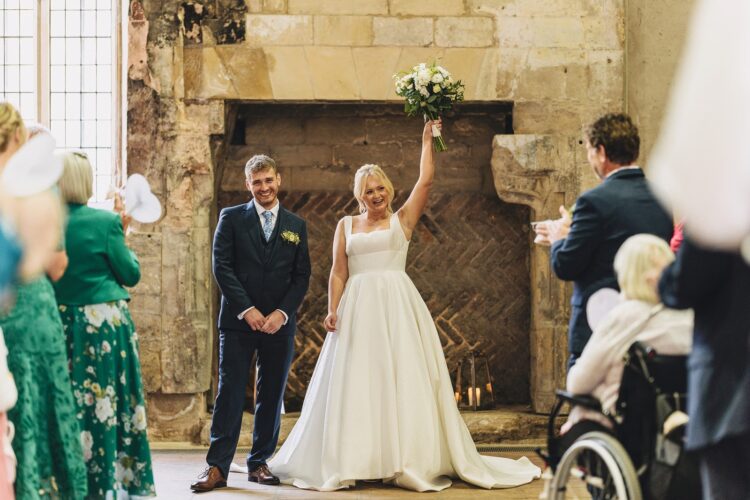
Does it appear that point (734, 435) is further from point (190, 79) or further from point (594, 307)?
point (190, 79)

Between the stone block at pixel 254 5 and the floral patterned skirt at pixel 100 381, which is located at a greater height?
the stone block at pixel 254 5

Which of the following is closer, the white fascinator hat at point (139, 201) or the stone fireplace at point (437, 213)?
the white fascinator hat at point (139, 201)

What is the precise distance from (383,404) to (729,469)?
11.3 ft

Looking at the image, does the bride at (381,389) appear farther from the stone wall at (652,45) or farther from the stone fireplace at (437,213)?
the stone wall at (652,45)

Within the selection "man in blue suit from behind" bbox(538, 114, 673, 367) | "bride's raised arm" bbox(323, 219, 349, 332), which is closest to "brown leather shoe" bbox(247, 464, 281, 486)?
"bride's raised arm" bbox(323, 219, 349, 332)

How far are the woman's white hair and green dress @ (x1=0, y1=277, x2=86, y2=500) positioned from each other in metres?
2.12

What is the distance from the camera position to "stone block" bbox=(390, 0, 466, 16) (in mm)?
7473

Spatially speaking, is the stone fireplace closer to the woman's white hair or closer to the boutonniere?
the boutonniere

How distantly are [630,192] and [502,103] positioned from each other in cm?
341

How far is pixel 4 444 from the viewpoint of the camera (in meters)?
3.72

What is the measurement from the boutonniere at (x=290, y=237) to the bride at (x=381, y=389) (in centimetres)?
28

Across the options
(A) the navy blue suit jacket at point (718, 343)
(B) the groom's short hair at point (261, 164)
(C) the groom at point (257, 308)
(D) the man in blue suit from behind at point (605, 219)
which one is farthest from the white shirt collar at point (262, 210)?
(A) the navy blue suit jacket at point (718, 343)

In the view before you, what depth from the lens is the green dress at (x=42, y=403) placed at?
4.03 m

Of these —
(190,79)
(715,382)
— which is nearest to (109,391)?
(715,382)
